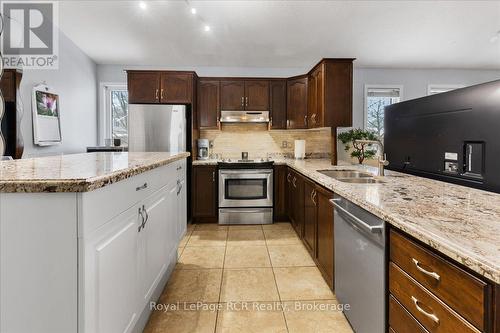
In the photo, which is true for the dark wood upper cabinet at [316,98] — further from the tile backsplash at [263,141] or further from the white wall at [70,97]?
the white wall at [70,97]

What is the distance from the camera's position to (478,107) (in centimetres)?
177

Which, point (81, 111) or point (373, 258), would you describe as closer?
point (373, 258)

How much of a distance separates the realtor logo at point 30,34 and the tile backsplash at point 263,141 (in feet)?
7.70

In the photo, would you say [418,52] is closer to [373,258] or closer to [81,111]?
[373,258]

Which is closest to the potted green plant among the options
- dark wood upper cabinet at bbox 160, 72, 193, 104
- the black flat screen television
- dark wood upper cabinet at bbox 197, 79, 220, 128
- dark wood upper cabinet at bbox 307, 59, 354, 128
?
dark wood upper cabinet at bbox 307, 59, 354, 128

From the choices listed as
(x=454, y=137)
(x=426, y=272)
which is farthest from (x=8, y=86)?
(x=454, y=137)

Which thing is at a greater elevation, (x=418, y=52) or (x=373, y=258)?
(x=418, y=52)

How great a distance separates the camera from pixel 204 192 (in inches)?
164

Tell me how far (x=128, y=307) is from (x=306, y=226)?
1966 millimetres

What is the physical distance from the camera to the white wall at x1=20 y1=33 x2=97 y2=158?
3.38 metres

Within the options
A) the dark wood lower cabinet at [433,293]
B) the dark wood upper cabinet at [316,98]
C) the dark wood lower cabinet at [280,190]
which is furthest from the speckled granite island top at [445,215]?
the dark wood lower cabinet at [280,190]

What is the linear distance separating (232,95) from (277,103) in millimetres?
727

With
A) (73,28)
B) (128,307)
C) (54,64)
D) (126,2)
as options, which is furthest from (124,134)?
(128,307)

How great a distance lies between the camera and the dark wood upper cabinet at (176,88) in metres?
4.13
